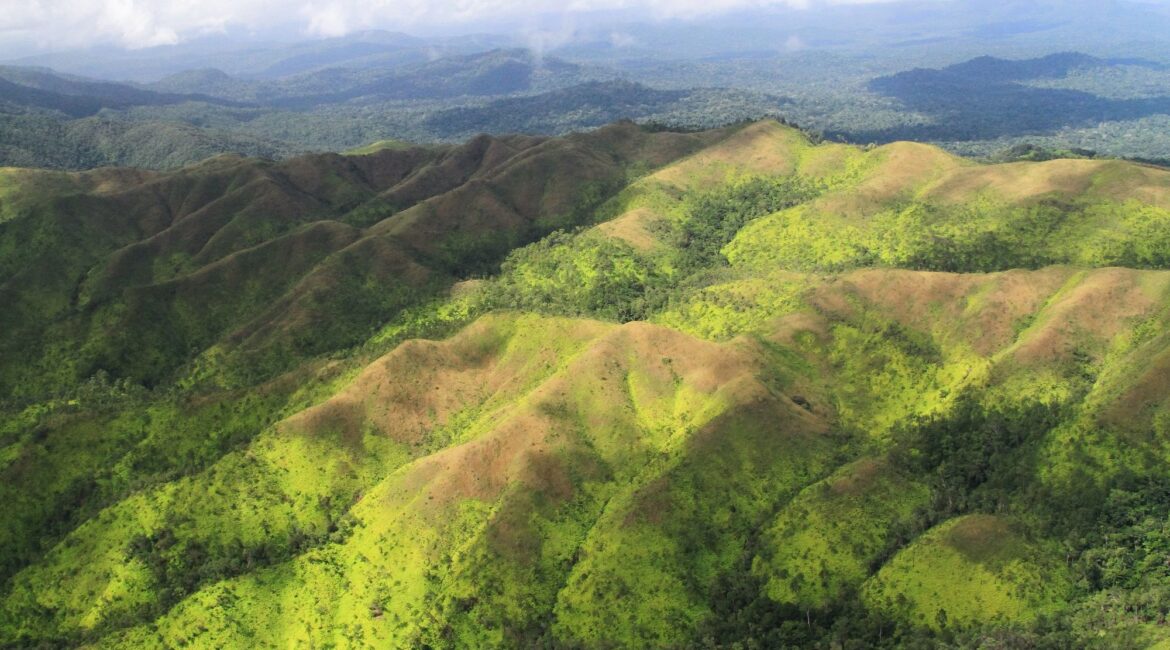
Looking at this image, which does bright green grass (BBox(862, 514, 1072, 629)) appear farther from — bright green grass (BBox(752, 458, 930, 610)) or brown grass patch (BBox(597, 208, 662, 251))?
brown grass patch (BBox(597, 208, 662, 251))

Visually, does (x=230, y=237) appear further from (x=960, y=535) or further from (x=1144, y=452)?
(x=1144, y=452)

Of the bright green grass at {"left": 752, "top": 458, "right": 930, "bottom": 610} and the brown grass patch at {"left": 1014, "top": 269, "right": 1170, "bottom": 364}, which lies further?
the brown grass patch at {"left": 1014, "top": 269, "right": 1170, "bottom": 364}

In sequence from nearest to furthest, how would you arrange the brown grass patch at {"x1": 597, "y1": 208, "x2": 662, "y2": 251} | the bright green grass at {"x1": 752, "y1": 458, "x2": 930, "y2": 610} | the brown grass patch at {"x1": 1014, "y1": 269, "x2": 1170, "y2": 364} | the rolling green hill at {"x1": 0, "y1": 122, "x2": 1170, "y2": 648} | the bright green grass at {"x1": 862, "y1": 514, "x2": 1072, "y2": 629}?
the bright green grass at {"x1": 862, "y1": 514, "x2": 1072, "y2": 629}
the rolling green hill at {"x1": 0, "y1": 122, "x2": 1170, "y2": 648}
the bright green grass at {"x1": 752, "y1": 458, "x2": 930, "y2": 610}
the brown grass patch at {"x1": 1014, "y1": 269, "x2": 1170, "y2": 364}
the brown grass patch at {"x1": 597, "y1": 208, "x2": 662, "y2": 251}

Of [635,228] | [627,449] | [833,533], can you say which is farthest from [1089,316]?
[635,228]

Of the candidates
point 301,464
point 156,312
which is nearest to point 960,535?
point 301,464

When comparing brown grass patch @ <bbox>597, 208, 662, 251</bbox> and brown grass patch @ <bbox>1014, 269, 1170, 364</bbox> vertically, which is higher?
brown grass patch @ <bbox>597, 208, 662, 251</bbox>

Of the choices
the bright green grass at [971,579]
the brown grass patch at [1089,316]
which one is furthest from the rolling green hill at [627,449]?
the brown grass patch at [1089,316]

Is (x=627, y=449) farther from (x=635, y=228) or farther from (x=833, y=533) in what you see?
(x=635, y=228)

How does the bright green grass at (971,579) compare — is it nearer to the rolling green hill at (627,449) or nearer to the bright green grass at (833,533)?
the rolling green hill at (627,449)

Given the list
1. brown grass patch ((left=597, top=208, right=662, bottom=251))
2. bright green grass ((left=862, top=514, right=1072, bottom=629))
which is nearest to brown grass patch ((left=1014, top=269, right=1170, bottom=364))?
bright green grass ((left=862, top=514, right=1072, bottom=629))

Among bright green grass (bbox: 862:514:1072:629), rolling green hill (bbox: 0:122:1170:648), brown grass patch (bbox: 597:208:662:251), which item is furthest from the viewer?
brown grass patch (bbox: 597:208:662:251)
